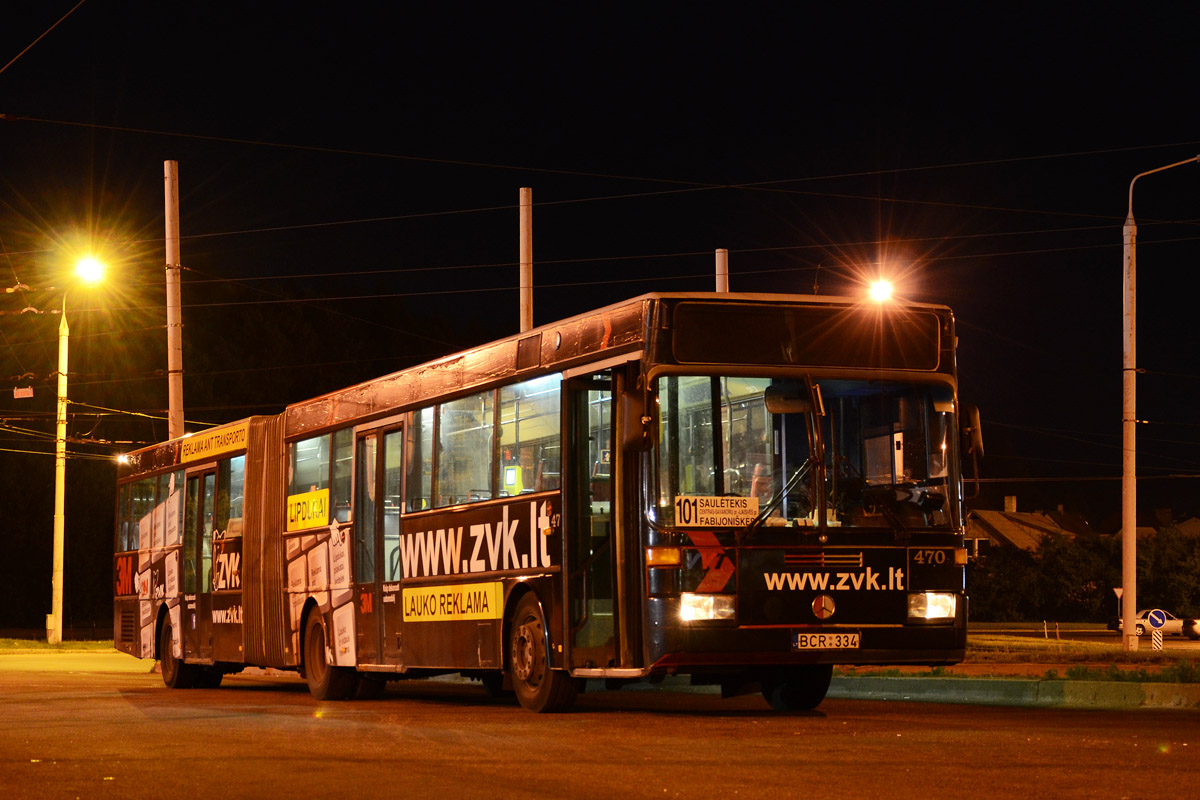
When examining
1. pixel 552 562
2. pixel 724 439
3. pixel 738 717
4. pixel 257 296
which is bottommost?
pixel 738 717

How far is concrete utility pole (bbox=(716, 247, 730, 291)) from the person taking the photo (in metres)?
31.2

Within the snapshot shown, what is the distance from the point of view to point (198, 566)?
2347cm

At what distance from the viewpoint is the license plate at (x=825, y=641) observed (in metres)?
13.8

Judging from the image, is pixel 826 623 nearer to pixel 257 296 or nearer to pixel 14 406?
pixel 14 406

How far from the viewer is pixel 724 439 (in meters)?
13.5

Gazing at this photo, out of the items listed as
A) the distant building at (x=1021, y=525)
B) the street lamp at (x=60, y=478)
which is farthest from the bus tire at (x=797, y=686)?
the distant building at (x=1021, y=525)

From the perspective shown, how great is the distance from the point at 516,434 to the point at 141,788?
603cm

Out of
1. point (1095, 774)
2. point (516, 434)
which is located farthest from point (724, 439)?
point (1095, 774)

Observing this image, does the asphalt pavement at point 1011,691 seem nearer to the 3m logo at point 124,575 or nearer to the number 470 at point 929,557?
the number 470 at point 929,557

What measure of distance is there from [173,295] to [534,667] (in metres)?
20.5

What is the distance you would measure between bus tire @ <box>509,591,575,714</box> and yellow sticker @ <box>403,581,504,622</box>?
348 millimetres

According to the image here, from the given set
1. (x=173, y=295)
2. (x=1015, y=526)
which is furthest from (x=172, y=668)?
(x=1015, y=526)

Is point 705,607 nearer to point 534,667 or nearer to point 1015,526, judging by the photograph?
point 534,667

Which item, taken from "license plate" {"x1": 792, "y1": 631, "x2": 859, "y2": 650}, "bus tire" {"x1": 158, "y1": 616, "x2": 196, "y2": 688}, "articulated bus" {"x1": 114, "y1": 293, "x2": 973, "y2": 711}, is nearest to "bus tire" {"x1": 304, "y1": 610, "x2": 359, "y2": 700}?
"articulated bus" {"x1": 114, "y1": 293, "x2": 973, "y2": 711}
